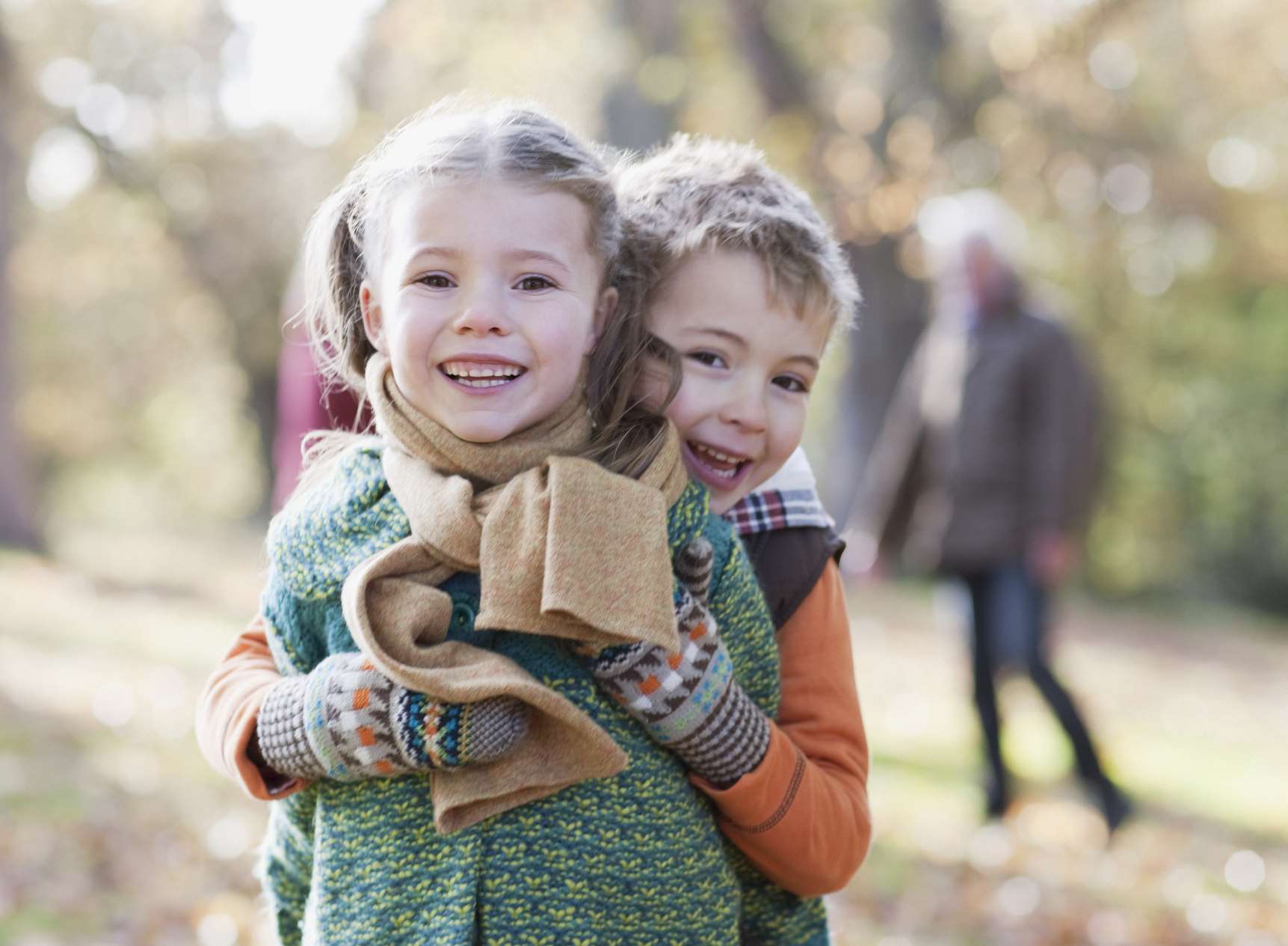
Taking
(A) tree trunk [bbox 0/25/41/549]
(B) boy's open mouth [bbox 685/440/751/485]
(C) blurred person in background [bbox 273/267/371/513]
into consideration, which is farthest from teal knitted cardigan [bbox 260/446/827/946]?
(A) tree trunk [bbox 0/25/41/549]

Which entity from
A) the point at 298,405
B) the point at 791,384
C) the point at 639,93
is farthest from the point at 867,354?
the point at 791,384

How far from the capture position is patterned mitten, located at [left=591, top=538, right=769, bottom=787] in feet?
4.99

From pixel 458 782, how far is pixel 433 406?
17.2 inches

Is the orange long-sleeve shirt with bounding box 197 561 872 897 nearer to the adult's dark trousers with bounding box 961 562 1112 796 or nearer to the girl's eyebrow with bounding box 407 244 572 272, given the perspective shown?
the girl's eyebrow with bounding box 407 244 572 272

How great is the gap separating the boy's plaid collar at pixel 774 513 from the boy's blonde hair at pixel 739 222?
0.25 m

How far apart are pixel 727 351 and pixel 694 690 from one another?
1.47 ft

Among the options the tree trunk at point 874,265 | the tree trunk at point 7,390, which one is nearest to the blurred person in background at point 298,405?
the tree trunk at point 874,265

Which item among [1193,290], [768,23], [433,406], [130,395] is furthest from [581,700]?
[130,395]

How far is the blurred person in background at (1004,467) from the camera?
5117mm

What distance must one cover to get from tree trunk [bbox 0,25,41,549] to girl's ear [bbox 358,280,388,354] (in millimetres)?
11782

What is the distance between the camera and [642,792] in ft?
5.19

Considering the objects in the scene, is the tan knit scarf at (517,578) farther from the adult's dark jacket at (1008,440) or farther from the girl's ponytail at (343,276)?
the adult's dark jacket at (1008,440)

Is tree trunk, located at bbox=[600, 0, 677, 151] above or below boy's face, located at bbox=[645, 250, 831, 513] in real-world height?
above

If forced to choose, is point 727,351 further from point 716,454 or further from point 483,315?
point 483,315
